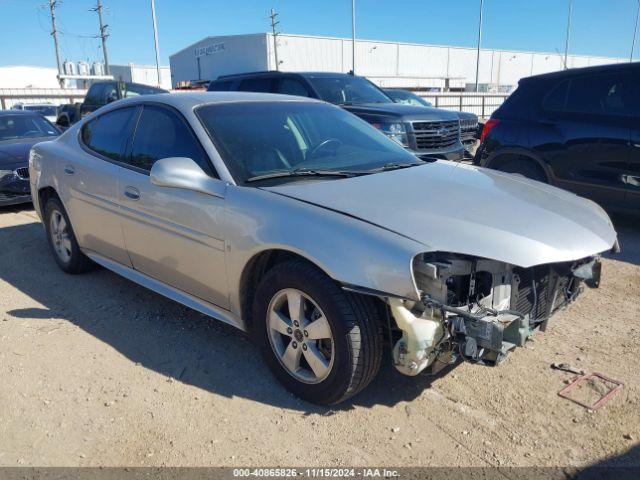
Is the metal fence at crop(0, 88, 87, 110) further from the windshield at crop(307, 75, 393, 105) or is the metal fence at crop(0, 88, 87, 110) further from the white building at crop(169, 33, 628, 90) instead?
the white building at crop(169, 33, 628, 90)

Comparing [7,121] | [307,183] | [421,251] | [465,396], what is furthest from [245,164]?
[7,121]

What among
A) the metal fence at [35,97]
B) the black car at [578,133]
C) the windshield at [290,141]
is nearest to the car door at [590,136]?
the black car at [578,133]

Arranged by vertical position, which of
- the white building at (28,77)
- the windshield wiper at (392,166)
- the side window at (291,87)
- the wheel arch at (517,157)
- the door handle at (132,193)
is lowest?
the wheel arch at (517,157)

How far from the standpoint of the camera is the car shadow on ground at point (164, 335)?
3.10 meters

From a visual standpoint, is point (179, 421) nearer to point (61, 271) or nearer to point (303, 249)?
point (303, 249)

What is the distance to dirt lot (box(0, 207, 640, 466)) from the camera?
2586 mm

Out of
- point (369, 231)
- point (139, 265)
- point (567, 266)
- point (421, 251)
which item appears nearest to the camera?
point (421, 251)

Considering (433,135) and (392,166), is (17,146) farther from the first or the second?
(392,166)

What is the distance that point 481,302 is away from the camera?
8.63ft

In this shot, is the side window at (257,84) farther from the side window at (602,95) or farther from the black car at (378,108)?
the side window at (602,95)

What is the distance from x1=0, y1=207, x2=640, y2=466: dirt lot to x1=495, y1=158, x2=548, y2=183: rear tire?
8.25 ft

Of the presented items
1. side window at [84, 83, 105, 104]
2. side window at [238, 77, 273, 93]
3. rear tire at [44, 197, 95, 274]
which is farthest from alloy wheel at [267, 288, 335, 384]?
side window at [84, 83, 105, 104]

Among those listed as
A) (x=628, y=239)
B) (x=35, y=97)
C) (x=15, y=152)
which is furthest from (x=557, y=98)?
(x=35, y=97)

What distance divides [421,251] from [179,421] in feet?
5.20
